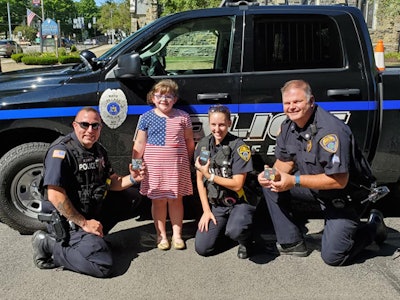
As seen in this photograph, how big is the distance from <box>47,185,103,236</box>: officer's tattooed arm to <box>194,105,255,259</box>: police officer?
2.64 feet

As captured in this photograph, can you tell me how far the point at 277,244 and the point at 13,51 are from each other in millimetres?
38102

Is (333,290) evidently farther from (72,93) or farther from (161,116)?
(72,93)

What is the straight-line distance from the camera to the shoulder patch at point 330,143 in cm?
296

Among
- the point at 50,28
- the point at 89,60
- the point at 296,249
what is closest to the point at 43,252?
the point at 89,60

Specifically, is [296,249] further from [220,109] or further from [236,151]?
[220,109]

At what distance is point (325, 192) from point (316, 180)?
251 millimetres

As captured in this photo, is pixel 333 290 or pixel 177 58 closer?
pixel 333 290

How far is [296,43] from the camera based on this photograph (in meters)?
3.69

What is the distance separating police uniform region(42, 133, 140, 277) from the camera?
303 cm

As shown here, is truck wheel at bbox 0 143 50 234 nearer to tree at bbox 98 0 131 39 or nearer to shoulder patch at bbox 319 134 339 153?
shoulder patch at bbox 319 134 339 153

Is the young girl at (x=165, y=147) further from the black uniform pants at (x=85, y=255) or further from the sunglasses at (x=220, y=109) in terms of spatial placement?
the black uniform pants at (x=85, y=255)

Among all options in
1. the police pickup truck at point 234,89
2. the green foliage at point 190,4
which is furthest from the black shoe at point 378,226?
the green foliage at point 190,4

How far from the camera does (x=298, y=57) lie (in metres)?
3.70

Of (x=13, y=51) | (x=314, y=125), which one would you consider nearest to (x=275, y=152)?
(x=314, y=125)
